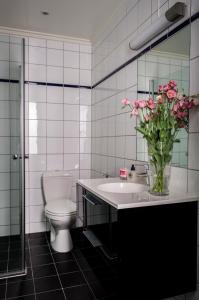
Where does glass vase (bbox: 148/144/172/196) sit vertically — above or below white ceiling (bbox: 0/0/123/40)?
below

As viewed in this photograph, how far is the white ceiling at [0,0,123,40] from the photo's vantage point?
2.29 meters

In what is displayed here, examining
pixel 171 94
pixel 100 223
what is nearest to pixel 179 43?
pixel 171 94

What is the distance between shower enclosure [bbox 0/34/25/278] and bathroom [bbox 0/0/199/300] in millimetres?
12

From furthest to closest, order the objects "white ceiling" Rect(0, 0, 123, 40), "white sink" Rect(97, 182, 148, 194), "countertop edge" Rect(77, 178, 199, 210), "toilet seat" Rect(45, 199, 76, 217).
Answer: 1. "toilet seat" Rect(45, 199, 76, 217)
2. "white ceiling" Rect(0, 0, 123, 40)
3. "white sink" Rect(97, 182, 148, 194)
4. "countertop edge" Rect(77, 178, 199, 210)

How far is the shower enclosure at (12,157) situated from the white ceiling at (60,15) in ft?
0.94

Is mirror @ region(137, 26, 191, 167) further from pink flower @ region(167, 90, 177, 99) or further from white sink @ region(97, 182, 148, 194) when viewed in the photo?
white sink @ region(97, 182, 148, 194)

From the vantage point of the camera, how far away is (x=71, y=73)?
3.13 metres

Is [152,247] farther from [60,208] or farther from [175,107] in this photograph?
[60,208]

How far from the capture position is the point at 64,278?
2.06 m

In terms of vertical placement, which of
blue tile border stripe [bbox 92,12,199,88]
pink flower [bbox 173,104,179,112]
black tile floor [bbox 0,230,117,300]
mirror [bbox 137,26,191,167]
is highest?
blue tile border stripe [bbox 92,12,199,88]

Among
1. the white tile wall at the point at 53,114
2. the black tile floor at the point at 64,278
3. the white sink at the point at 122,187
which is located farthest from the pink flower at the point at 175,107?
the white tile wall at the point at 53,114

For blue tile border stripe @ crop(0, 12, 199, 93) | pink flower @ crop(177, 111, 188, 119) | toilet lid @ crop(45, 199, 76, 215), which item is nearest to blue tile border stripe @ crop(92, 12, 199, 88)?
blue tile border stripe @ crop(0, 12, 199, 93)

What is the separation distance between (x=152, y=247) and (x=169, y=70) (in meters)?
1.15

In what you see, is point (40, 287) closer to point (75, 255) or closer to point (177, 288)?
point (75, 255)
